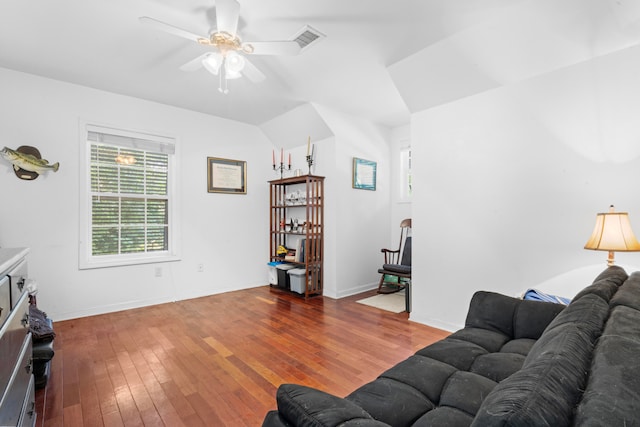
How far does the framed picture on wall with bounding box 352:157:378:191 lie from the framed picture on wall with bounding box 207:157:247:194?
170cm

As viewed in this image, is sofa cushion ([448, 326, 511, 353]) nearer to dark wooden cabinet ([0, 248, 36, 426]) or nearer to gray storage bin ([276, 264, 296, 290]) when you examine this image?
dark wooden cabinet ([0, 248, 36, 426])

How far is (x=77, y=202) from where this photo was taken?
342 cm

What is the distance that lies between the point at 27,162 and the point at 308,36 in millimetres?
3044

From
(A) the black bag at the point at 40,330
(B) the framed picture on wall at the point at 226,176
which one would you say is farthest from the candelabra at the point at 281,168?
(A) the black bag at the point at 40,330

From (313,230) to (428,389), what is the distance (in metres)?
3.24

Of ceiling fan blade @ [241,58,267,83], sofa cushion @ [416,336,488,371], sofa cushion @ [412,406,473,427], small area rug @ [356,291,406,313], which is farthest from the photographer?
small area rug @ [356,291,406,313]

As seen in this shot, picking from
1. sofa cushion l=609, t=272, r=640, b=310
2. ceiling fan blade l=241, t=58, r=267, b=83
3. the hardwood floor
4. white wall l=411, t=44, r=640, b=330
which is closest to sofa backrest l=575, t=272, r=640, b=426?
sofa cushion l=609, t=272, r=640, b=310

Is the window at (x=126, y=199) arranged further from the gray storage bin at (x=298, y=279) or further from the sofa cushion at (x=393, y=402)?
the sofa cushion at (x=393, y=402)

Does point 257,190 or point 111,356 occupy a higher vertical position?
point 257,190

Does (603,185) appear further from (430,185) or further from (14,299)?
(14,299)

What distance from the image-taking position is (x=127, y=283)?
3.73 m

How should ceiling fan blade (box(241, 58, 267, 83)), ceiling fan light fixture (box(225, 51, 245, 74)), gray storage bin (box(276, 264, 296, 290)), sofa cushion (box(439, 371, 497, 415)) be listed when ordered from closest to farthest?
sofa cushion (box(439, 371, 497, 415)), ceiling fan light fixture (box(225, 51, 245, 74)), ceiling fan blade (box(241, 58, 267, 83)), gray storage bin (box(276, 264, 296, 290))

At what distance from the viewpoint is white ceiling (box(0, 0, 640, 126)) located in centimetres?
210

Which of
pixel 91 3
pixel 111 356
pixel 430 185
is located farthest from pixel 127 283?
pixel 430 185
